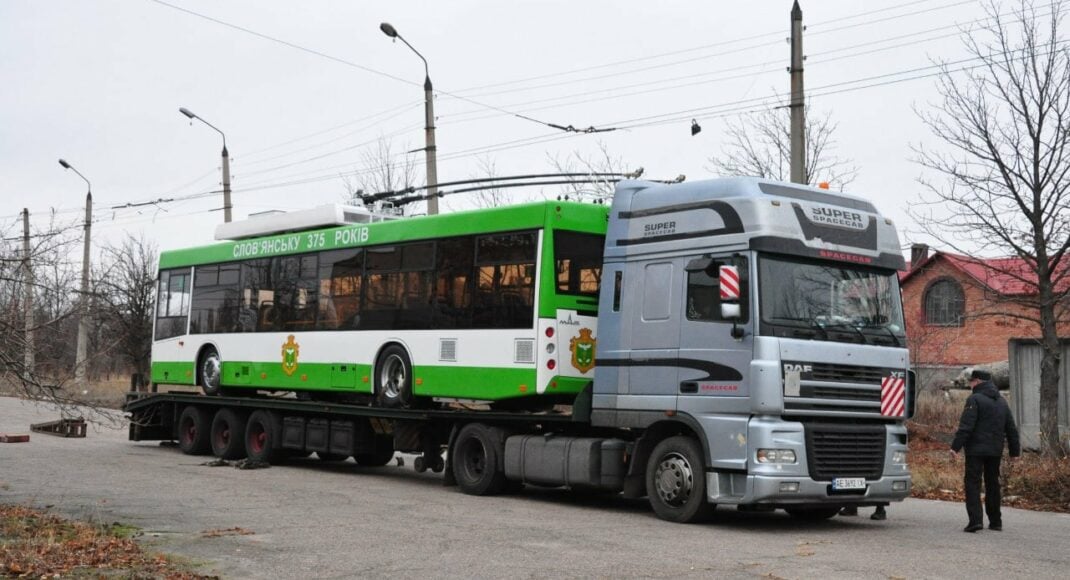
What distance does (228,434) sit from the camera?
21.7 m

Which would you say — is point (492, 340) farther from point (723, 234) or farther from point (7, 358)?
point (7, 358)

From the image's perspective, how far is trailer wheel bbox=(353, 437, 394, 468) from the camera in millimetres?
19109

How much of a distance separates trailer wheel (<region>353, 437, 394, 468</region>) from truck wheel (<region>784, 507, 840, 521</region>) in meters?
6.70

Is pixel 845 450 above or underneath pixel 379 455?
above

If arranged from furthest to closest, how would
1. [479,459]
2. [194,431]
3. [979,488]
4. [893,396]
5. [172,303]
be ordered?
[172,303] < [194,431] < [479,459] < [893,396] < [979,488]

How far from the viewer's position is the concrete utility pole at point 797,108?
17.6m

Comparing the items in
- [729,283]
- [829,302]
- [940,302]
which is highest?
[940,302]

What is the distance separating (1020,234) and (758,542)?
36.8 feet

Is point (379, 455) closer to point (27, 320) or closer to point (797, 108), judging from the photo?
point (27, 320)

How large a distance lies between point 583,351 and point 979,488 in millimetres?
4756

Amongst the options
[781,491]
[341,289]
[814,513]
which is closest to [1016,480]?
[814,513]

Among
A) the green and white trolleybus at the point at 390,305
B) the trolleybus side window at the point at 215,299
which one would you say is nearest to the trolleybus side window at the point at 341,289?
the green and white trolleybus at the point at 390,305

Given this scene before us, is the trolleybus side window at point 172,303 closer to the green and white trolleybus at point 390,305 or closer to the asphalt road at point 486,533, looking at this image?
the green and white trolleybus at point 390,305

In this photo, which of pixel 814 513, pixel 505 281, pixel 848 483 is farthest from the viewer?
pixel 505 281
